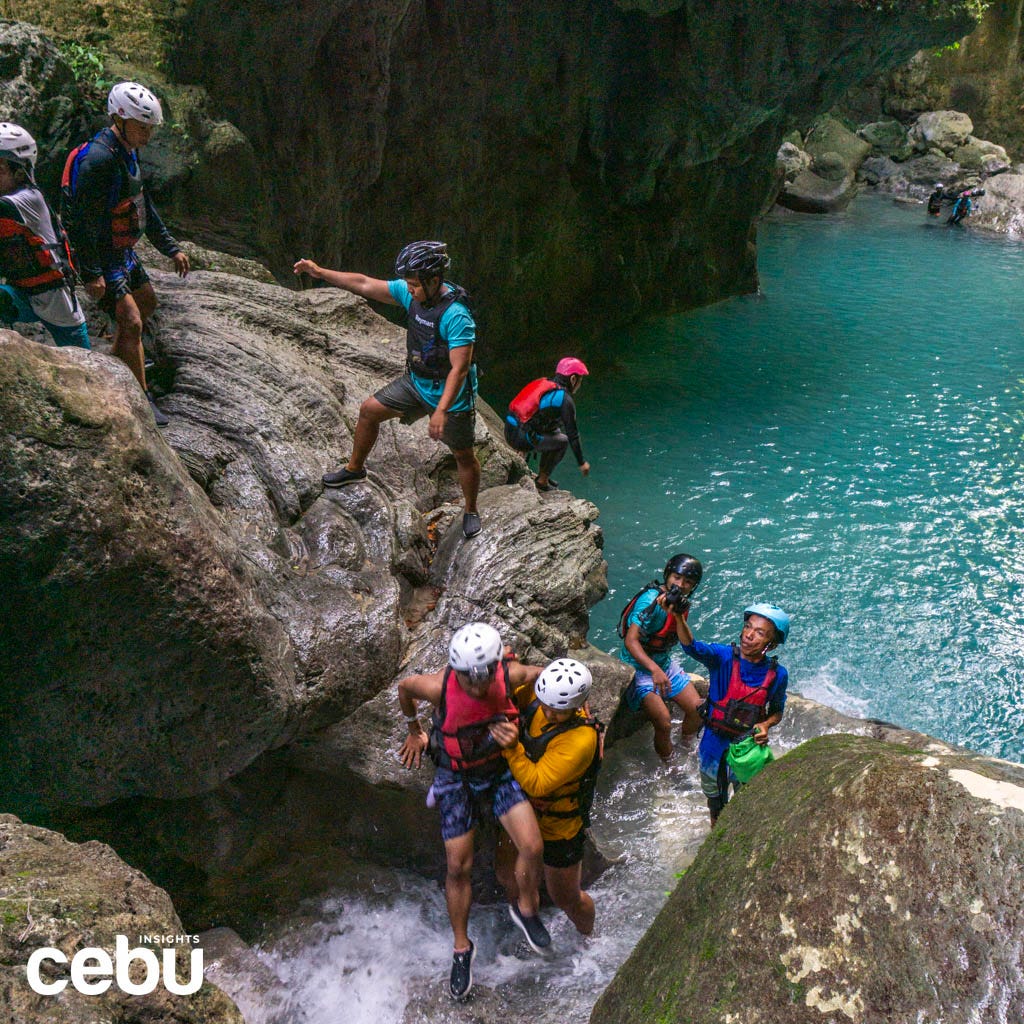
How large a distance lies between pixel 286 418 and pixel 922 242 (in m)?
32.0

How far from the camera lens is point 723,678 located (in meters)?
6.62

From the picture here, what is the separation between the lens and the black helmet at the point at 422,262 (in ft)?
21.4

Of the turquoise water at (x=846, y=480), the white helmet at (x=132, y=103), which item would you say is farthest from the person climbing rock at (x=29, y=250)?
→ the turquoise water at (x=846, y=480)

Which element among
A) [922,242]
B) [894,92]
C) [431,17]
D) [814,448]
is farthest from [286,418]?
[894,92]

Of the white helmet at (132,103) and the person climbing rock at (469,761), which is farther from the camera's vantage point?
the white helmet at (132,103)

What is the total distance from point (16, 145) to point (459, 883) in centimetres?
585

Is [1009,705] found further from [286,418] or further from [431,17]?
[431,17]

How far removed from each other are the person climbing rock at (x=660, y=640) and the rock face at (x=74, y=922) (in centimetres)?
452

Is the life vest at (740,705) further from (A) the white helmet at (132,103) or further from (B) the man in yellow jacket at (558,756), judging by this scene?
(A) the white helmet at (132,103)

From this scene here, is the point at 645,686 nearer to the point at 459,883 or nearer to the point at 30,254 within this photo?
the point at 459,883

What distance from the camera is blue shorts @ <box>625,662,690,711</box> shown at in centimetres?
792

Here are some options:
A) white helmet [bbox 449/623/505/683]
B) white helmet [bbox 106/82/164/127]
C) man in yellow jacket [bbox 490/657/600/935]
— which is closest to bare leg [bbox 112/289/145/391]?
white helmet [bbox 106/82/164/127]

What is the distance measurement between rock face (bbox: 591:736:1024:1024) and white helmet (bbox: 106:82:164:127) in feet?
20.7

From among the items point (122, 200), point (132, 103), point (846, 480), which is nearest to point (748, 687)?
point (122, 200)
